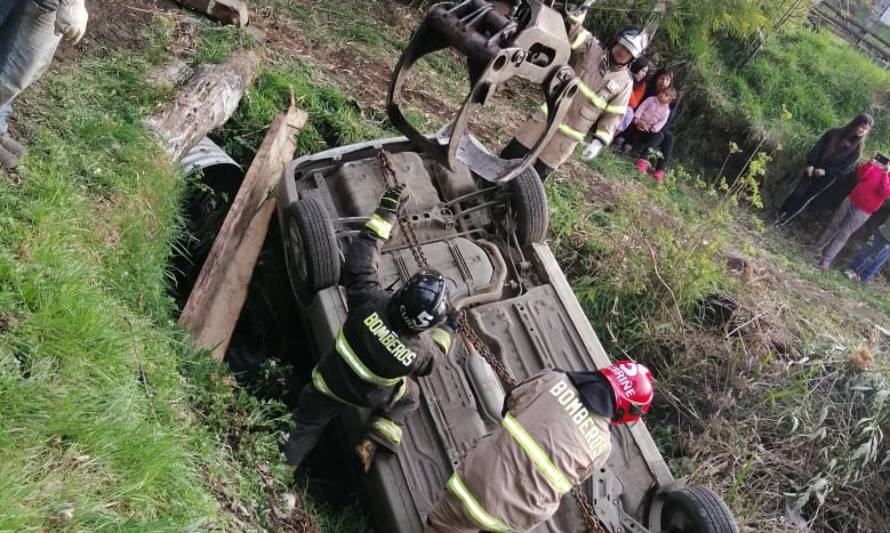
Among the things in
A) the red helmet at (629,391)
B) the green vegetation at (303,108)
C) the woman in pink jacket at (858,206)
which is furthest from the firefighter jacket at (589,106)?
the woman in pink jacket at (858,206)

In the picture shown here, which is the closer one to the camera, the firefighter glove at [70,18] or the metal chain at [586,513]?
the firefighter glove at [70,18]

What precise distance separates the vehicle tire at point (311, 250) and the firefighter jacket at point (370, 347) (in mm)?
439

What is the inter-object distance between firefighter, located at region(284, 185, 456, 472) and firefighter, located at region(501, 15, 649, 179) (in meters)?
2.14

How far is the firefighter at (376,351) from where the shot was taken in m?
3.40

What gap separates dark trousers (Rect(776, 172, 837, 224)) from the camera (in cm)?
968

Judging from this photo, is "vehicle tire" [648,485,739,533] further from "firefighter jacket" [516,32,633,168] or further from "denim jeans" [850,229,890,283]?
"denim jeans" [850,229,890,283]

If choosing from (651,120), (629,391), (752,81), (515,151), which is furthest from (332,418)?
(752,81)

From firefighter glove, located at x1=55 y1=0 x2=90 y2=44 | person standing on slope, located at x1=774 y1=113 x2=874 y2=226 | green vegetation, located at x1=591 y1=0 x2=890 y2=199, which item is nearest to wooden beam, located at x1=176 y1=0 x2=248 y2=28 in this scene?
firefighter glove, located at x1=55 y1=0 x2=90 y2=44

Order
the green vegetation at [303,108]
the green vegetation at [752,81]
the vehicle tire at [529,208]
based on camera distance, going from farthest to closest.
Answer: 1. the green vegetation at [752,81]
2. the green vegetation at [303,108]
3. the vehicle tire at [529,208]

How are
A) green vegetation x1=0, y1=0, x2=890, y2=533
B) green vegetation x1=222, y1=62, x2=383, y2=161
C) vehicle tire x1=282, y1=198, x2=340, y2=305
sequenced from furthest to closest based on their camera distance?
green vegetation x1=222, y1=62, x2=383, y2=161 < vehicle tire x1=282, y1=198, x2=340, y2=305 < green vegetation x1=0, y1=0, x2=890, y2=533

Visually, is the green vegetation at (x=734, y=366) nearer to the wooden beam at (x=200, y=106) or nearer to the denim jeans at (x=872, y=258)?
the denim jeans at (x=872, y=258)

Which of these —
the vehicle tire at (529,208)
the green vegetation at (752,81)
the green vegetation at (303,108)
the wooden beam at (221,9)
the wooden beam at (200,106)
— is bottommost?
the green vegetation at (303,108)

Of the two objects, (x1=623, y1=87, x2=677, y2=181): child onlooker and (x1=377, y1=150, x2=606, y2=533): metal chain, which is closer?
(x1=377, y1=150, x2=606, y2=533): metal chain

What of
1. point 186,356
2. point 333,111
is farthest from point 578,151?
point 186,356
